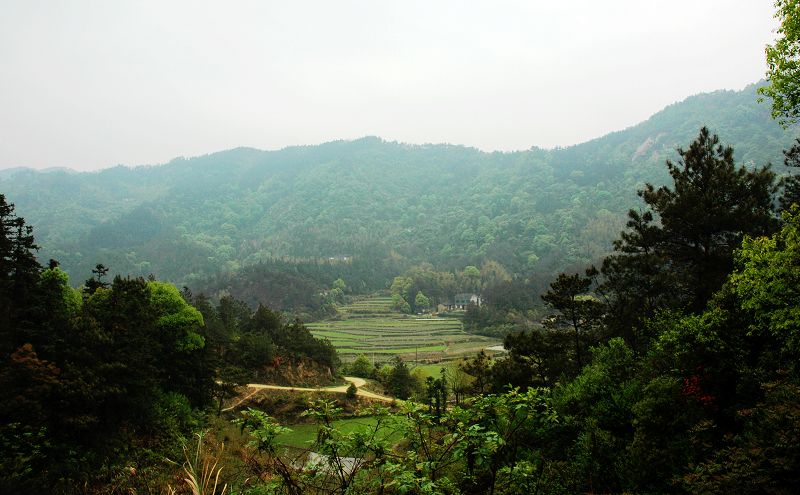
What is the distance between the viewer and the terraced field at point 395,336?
6425 centimetres

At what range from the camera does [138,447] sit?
57.5 ft

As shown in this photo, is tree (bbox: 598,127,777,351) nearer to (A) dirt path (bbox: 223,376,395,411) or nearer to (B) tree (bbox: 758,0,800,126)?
(B) tree (bbox: 758,0,800,126)

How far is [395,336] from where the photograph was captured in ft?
251

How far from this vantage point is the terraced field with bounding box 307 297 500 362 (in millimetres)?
64250

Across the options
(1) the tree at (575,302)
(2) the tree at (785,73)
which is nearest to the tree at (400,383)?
(1) the tree at (575,302)

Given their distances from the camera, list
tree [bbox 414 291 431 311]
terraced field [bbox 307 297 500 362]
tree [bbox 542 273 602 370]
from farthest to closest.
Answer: tree [bbox 414 291 431 311] < terraced field [bbox 307 297 500 362] < tree [bbox 542 273 602 370]

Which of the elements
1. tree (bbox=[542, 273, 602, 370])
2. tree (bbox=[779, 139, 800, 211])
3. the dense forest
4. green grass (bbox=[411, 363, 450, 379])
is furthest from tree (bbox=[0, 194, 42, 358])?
green grass (bbox=[411, 363, 450, 379])

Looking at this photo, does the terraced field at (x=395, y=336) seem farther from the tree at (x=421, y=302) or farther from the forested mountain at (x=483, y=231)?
the forested mountain at (x=483, y=231)

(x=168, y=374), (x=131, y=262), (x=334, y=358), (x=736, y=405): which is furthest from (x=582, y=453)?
(x=131, y=262)

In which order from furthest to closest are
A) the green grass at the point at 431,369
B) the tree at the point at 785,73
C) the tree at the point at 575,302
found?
the green grass at the point at 431,369 < the tree at the point at 575,302 < the tree at the point at 785,73

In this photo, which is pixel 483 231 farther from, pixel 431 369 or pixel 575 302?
pixel 575 302

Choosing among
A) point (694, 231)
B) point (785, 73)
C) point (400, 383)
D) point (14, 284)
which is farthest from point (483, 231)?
point (785, 73)

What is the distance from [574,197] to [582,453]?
16620 centimetres

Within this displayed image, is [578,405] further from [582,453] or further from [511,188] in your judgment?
[511,188]
